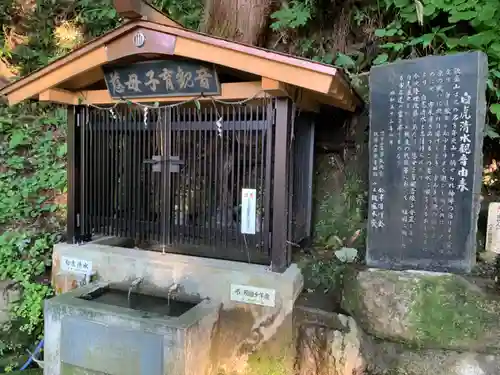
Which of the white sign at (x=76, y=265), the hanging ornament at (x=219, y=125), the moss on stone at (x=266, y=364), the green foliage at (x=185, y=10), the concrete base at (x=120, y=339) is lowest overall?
the moss on stone at (x=266, y=364)

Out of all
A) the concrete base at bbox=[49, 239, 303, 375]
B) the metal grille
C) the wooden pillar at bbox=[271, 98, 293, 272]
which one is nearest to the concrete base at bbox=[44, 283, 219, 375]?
the concrete base at bbox=[49, 239, 303, 375]

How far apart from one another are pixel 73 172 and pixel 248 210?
2807mm

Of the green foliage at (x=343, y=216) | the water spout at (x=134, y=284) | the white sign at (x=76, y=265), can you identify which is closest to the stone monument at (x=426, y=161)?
the green foliage at (x=343, y=216)

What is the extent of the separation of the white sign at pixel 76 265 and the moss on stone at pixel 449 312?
4.24m

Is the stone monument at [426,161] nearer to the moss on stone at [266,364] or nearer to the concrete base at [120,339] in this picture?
the moss on stone at [266,364]

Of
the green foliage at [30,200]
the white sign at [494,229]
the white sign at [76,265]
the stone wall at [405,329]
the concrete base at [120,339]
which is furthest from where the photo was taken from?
the green foliage at [30,200]

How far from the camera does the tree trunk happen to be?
6.89 m

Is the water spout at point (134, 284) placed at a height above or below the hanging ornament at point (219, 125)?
below

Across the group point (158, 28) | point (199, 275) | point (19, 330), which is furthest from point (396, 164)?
point (19, 330)

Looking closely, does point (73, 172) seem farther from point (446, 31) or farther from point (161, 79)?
point (446, 31)

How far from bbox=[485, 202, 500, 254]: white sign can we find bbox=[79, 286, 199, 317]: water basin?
11.6 ft

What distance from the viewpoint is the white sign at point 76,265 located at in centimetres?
532

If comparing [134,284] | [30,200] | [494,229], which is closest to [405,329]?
[494,229]

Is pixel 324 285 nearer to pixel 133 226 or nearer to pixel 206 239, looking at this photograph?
pixel 206 239
